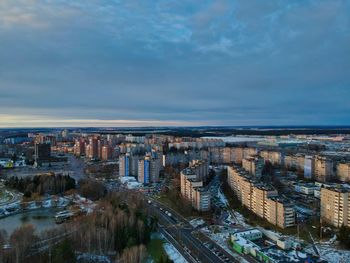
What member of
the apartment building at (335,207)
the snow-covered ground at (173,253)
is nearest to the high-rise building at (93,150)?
the snow-covered ground at (173,253)

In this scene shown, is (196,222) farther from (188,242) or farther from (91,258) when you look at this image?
(91,258)

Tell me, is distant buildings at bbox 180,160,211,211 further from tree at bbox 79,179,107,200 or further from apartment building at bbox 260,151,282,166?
apartment building at bbox 260,151,282,166

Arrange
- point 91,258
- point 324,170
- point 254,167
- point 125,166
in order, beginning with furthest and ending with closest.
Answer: point 125,166
point 324,170
point 254,167
point 91,258

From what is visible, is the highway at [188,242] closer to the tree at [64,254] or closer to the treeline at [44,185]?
the tree at [64,254]

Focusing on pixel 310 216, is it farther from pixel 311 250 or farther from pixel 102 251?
pixel 102 251

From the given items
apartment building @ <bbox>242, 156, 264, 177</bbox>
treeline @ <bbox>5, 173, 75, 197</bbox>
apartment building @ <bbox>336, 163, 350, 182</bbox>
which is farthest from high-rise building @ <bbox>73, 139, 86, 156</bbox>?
apartment building @ <bbox>336, 163, 350, 182</bbox>

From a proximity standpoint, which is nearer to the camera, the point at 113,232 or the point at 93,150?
the point at 113,232

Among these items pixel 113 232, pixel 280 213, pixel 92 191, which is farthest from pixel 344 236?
pixel 92 191
